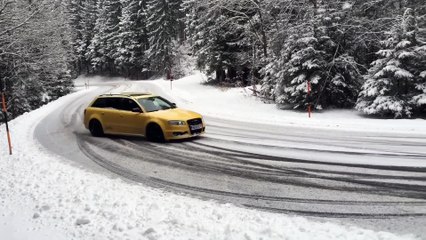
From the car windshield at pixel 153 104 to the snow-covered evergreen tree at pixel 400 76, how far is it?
356 inches

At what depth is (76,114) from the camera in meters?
24.6

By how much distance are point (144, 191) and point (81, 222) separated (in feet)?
5.56

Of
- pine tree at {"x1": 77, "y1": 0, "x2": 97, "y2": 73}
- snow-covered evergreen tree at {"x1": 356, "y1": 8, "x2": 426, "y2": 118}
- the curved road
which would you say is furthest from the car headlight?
pine tree at {"x1": 77, "y1": 0, "x2": 97, "y2": 73}

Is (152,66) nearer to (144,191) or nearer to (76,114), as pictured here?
(76,114)

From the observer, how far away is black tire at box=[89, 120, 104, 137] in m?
15.4

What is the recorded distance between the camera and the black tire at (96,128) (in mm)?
15422

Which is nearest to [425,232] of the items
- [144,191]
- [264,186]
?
[264,186]

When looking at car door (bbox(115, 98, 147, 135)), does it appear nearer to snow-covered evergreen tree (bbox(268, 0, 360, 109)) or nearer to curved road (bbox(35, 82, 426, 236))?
curved road (bbox(35, 82, 426, 236))

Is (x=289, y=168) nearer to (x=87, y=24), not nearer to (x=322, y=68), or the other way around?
(x=322, y=68)

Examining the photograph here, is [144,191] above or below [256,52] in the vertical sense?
below

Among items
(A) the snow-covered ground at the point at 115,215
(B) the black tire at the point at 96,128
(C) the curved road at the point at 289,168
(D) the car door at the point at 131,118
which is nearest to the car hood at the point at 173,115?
(D) the car door at the point at 131,118

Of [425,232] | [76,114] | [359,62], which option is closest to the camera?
[425,232]

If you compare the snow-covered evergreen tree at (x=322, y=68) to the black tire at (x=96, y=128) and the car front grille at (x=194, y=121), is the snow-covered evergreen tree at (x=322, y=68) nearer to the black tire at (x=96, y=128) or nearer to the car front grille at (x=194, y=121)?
the car front grille at (x=194, y=121)

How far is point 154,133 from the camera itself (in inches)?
540
